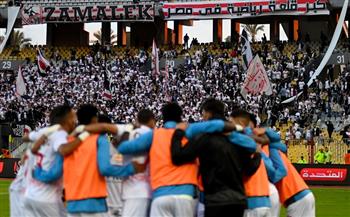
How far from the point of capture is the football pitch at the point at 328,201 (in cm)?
2290

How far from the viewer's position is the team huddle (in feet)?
35.7

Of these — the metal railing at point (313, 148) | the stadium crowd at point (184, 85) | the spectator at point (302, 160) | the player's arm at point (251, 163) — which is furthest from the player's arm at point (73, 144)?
the stadium crowd at point (184, 85)

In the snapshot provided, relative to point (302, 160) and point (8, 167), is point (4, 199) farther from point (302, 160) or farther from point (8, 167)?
point (302, 160)

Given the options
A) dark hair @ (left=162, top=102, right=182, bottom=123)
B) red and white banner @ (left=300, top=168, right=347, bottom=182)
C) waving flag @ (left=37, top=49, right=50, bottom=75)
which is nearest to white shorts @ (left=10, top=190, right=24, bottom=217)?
dark hair @ (left=162, top=102, right=182, bottom=123)

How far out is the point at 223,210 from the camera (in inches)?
428

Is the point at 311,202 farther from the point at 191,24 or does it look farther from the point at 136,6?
the point at 191,24

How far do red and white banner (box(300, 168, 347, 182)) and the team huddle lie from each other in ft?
73.7

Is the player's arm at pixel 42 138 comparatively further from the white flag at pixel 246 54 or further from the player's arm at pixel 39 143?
the white flag at pixel 246 54

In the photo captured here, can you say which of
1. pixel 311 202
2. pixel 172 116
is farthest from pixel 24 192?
pixel 311 202

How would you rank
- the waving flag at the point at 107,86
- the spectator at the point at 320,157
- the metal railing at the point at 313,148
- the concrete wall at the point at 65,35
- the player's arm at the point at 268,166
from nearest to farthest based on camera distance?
1. the player's arm at the point at 268,166
2. the spectator at the point at 320,157
3. the metal railing at the point at 313,148
4. the waving flag at the point at 107,86
5. the concrete wall at the point at 65,35

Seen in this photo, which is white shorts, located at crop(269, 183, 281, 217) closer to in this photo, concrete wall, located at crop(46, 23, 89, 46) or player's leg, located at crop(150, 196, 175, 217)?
player's leg, located at crop(150, 196, 175, 217)

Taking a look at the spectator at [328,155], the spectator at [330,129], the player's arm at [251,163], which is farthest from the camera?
the spectator at [330,129]

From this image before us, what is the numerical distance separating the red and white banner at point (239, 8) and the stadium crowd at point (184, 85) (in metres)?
1.97

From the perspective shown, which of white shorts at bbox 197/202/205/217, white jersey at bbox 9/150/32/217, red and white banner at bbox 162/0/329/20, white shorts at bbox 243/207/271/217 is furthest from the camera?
red and white banner at bbox 162/0/329/20
